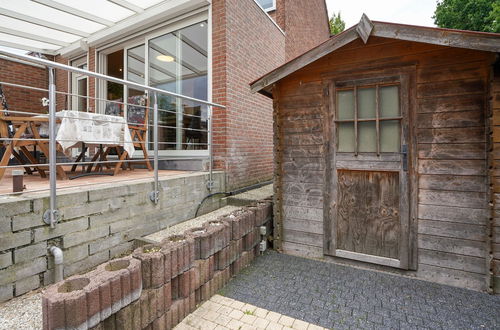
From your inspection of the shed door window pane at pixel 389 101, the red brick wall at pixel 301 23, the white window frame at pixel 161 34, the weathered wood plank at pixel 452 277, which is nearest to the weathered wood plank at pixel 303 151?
the shed door window pane at pixel 389 101

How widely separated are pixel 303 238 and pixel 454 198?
1644mm

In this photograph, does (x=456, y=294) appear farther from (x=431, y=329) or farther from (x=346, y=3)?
(x=346, y=3)

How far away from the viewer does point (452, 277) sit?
2562mm

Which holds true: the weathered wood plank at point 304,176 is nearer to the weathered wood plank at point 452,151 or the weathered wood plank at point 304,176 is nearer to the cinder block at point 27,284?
the weathered wood plank at point 452,151

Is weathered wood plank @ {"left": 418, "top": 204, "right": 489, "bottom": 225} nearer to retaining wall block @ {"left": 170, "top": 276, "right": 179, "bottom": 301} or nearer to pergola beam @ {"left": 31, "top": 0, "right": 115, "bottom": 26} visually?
retaining wall block @ {"left": 170, "top": 276, "right": 179, "bottom": 301}

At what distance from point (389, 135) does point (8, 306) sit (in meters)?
3.59

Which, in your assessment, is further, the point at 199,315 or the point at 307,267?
the point at 307,267

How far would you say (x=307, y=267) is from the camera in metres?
2.99

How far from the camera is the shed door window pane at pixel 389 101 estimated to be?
2.76 m

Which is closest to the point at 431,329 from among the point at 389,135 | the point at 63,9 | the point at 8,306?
the point at 389,135

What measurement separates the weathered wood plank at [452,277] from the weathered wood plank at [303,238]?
105 cm

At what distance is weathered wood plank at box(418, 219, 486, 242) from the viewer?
2453mm

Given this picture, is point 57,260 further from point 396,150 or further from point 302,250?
point 396,150

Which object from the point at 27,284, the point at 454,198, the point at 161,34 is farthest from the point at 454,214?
the point at 161,34
